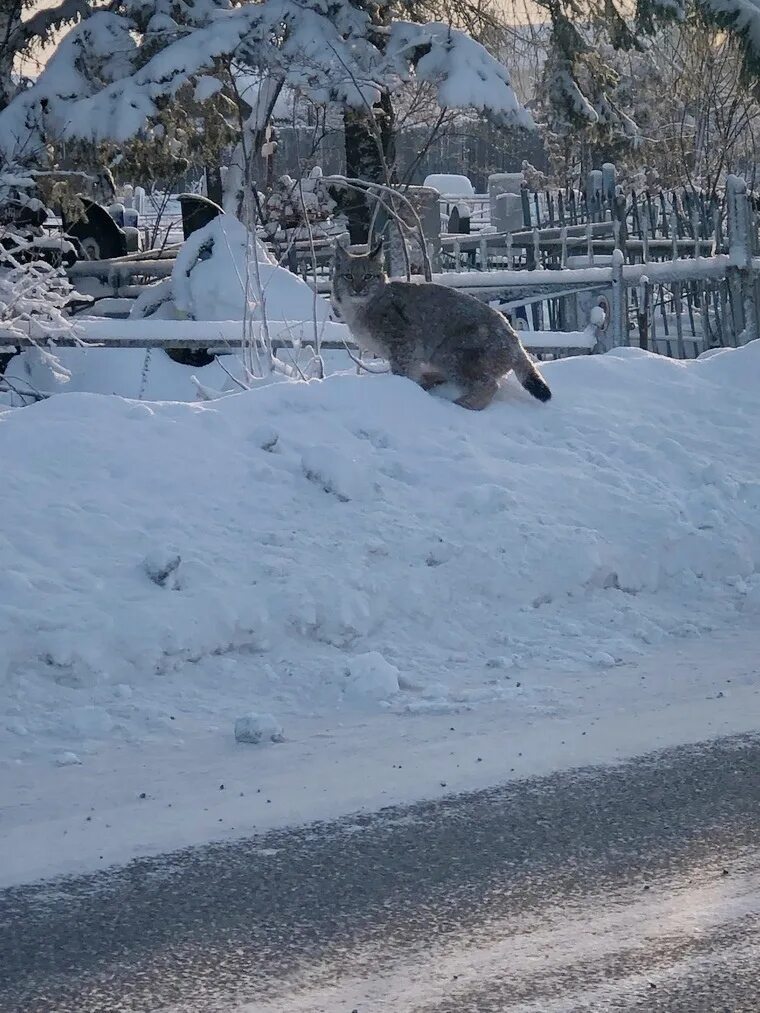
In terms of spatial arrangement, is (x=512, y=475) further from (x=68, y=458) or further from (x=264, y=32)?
(x=264, y=32)

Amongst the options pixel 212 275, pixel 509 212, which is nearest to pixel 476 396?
pixel 212 275

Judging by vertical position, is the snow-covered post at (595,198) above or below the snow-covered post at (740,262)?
above

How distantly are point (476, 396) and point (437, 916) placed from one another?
4.49m

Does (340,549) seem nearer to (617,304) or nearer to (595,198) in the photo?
(617,304)

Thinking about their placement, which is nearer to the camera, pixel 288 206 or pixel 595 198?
pixel 595 198

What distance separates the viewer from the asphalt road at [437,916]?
296cm

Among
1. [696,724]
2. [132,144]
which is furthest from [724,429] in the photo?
[132,144]

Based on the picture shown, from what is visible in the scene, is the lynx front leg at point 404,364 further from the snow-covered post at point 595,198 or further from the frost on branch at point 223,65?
the snow-covered post at point 595,198

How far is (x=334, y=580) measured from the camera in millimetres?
5727

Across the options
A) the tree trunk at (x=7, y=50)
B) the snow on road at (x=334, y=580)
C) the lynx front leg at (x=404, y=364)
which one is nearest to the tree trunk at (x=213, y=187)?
the tree trunk at (x=7, y=50)

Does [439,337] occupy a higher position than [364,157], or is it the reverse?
[364,157]

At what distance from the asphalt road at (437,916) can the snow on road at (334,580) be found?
0.28 meters

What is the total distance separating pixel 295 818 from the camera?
3.99 meters

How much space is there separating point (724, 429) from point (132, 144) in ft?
31.9
